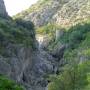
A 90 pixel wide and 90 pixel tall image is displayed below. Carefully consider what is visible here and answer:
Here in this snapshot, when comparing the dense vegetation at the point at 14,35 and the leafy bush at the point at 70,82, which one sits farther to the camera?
the dense vegetation at the point at 14,35

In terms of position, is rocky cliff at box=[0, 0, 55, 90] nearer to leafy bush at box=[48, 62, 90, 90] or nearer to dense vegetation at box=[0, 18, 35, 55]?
dense vegetation at box=[0, 18, 35, 55]

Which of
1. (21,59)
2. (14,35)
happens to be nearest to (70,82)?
(21,59)

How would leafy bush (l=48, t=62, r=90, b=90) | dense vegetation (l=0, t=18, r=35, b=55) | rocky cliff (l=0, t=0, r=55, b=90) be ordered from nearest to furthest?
leafy bush (l=48, t=62, r=90, b=90)
rocky cliff (l=0, t=0, r=55, b=90)
dense vegetation (l=0, t=18, r=35, b=55)

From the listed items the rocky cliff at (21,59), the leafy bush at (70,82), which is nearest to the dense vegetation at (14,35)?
the rocky cliff at (21,59)

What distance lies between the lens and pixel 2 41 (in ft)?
316

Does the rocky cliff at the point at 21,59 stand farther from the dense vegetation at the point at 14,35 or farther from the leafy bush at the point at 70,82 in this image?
the leafy bush at the point at 70,82

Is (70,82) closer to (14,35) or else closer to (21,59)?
(21,59)

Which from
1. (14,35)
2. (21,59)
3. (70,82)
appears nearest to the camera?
(70,82)

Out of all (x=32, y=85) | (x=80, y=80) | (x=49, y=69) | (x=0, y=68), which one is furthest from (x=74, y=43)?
(x=80, y=80)

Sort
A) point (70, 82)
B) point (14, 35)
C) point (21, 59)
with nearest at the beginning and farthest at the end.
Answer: point (70, 82), point (21, 59), point (14, 35)

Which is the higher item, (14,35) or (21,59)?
(14,35)

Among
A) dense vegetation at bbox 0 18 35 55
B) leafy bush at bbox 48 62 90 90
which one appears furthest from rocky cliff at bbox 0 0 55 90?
leafy bush at bbox 48 62 90 90

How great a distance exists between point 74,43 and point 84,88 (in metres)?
108

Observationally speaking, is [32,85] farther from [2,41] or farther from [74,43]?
[74,43]
